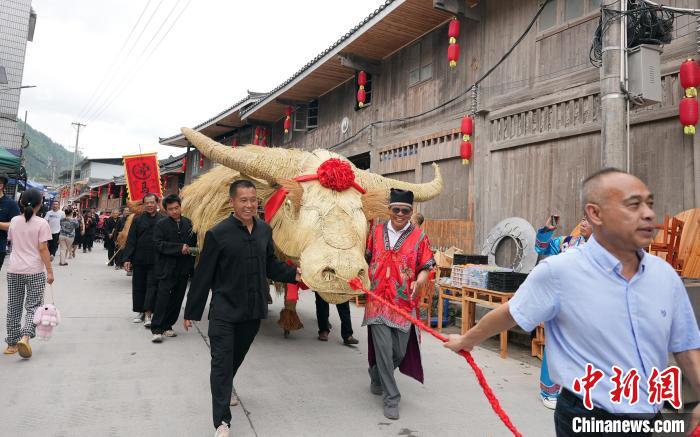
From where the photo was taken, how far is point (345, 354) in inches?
195

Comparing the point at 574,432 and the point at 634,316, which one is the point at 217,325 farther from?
the point at 634,316

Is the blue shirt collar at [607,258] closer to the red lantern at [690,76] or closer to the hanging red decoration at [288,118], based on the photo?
the red lantern at [690,76]

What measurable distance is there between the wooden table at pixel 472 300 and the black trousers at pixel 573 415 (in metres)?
3.39

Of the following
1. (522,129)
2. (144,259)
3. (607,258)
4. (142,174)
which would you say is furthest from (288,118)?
(607,258)

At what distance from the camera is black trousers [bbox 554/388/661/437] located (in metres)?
1.49

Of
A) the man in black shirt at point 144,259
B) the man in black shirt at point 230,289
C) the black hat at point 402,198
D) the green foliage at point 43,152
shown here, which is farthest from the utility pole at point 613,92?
the green foliage at point 43,152

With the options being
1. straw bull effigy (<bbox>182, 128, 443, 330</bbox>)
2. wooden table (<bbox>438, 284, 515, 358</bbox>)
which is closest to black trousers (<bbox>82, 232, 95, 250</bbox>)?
straw bull effigy (<bbox>182, 128, 443, 330</bbox>)

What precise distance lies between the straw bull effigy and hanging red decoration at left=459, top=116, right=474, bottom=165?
2.79 m

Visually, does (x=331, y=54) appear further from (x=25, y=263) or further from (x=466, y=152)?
(x=25, y=263)

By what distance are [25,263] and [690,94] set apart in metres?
7.14

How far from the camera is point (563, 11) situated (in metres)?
6.35

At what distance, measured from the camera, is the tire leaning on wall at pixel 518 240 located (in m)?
6.34

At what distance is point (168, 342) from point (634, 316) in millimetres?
4922

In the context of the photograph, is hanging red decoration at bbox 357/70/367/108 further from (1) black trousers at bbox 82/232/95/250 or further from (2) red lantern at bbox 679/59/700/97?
(1) black trousers at bbox 82/232/95/250
